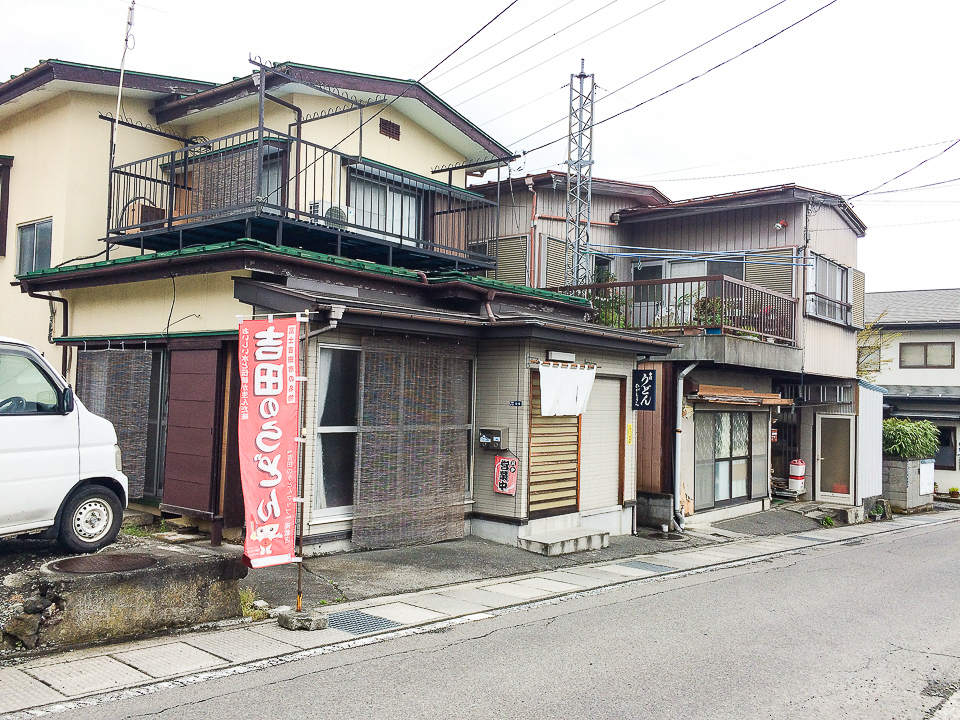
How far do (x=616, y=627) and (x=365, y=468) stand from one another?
4.01 meters

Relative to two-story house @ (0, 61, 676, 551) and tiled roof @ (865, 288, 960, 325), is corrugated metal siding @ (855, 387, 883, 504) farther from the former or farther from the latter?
tiled roof @ (865, 288, 960, 325)

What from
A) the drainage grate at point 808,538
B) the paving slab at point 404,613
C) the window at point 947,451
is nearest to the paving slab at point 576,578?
the paving slab at point 404,613

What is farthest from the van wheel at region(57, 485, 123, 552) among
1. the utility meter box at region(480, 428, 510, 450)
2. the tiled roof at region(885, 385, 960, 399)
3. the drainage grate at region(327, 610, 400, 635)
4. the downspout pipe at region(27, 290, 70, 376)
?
the tiled roof at region(885, 385, 960, 399)

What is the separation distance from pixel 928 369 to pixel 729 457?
62.2 ft

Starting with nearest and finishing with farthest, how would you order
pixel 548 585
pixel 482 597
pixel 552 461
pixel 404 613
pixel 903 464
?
pixel 404 613 < pixel 482 597 < pixel 548 585 < pixel 552 461 < pixel 903 464

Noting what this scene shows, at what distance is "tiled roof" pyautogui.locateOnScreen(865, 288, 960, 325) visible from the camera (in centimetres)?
3228

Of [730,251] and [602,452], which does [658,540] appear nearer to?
[602,452]

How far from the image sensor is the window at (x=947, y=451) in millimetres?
29562

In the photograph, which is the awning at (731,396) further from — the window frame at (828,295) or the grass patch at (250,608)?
the grass patch at (250,608)

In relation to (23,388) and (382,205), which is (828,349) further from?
(23,388)

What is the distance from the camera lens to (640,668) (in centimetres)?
659

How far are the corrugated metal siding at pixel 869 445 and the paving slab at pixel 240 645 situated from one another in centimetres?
1831

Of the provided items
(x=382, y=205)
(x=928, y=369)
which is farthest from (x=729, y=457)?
(x=928, y=369)

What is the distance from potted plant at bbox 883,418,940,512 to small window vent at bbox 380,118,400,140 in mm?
17498
